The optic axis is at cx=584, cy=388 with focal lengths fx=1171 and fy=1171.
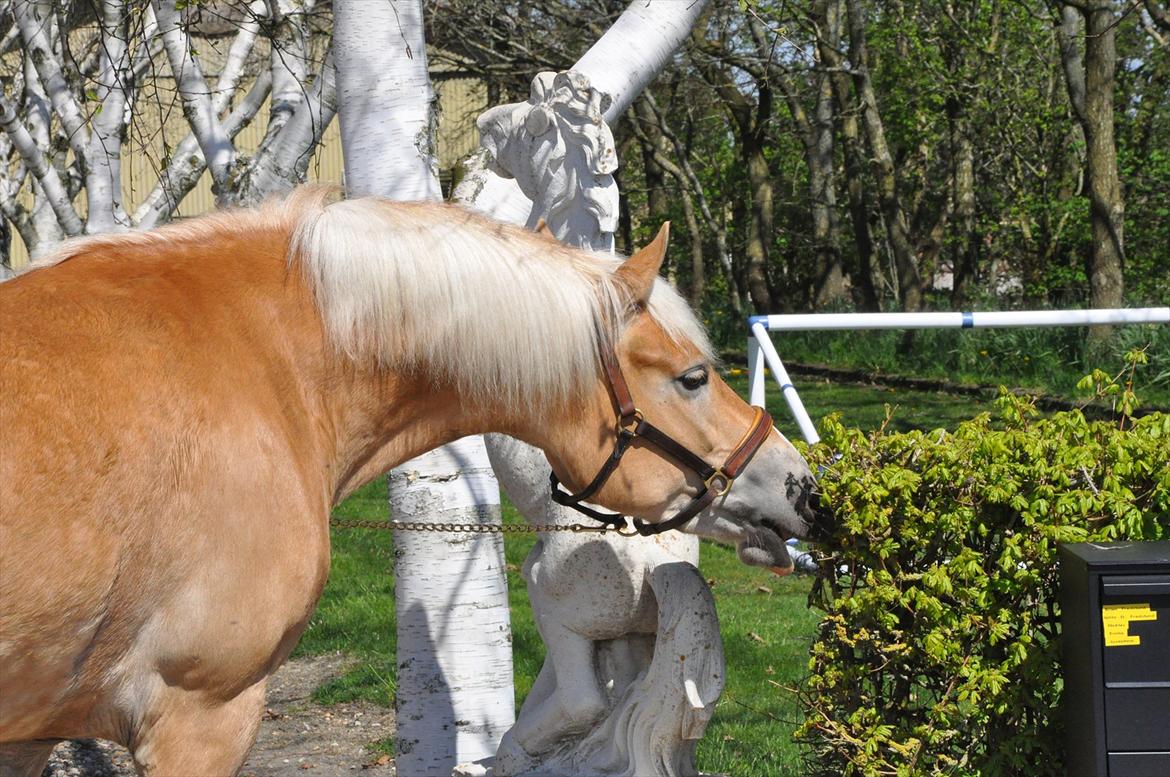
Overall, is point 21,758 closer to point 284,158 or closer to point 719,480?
point 719,480

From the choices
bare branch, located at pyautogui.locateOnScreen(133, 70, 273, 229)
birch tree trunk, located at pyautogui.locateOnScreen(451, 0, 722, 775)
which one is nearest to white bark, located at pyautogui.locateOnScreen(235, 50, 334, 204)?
bare branch, located at pyautogui.locateOnScreen(133, 70, 273, 229)

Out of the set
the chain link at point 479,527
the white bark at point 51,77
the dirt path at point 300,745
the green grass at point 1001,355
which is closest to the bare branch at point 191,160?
the white bark at point 51,77

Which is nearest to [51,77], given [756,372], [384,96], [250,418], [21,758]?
[384,96]

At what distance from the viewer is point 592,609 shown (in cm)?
305

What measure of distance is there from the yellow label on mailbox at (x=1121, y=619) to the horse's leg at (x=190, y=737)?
185 cm

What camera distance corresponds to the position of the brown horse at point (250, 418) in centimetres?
192

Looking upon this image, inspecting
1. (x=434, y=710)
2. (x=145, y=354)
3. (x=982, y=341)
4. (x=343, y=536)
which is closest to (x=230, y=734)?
(x=145, y=354)

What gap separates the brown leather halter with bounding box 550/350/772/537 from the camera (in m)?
2.44

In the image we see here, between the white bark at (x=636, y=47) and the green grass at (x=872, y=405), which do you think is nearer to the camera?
the white bark at (x=636, y=47)

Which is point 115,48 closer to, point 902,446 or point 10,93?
point 10,93

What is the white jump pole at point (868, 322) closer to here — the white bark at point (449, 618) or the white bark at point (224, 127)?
the white bark at point (449, 618)

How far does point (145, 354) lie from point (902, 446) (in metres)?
1.87

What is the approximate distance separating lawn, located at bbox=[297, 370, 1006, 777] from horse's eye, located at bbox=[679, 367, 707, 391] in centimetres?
111

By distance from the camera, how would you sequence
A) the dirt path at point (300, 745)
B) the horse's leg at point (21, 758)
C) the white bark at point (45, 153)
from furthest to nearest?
the white bark at point (45, 153)
the dirt path at point (300, 745)
the horse's leg at point (21, 758)
